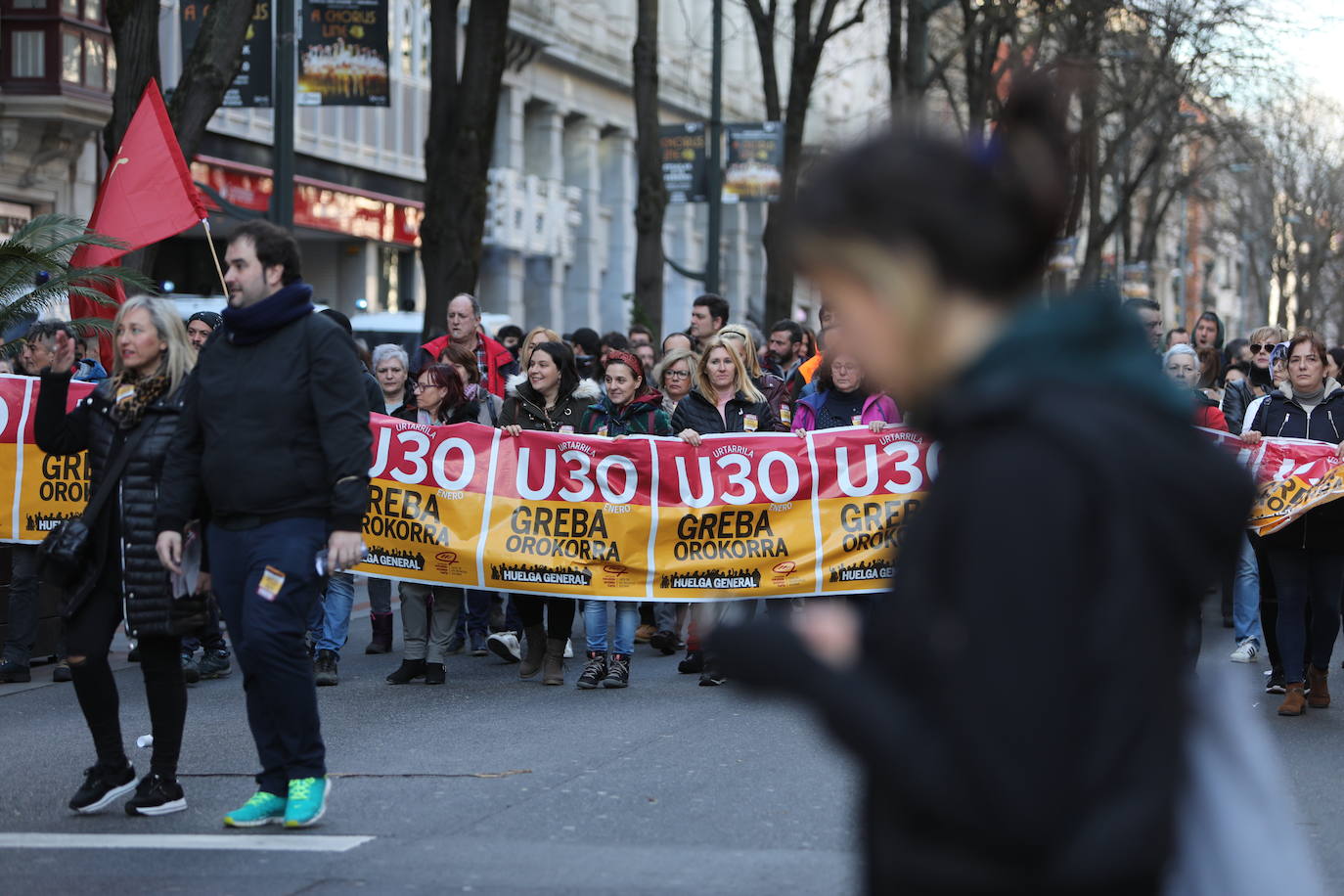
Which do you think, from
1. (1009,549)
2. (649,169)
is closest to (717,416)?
(1009,549)

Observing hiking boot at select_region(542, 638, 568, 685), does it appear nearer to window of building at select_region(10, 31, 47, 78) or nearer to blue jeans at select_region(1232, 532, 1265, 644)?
blue jeans at select_region(1232, 532, 1265, 644)

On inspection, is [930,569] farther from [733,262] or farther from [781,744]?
[733,262]

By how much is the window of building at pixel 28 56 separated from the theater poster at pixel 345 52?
317 inches

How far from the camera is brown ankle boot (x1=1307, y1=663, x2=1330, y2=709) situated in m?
9.72

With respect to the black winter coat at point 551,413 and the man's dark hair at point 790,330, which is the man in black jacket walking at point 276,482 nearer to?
the black winter coat at point 551,413

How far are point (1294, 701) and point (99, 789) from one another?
5.71m

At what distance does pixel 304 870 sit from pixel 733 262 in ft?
183

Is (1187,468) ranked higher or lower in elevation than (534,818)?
higher

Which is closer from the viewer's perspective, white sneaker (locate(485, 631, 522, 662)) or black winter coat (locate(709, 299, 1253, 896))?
black winter coat (locate(709, 299, 1253, 896))

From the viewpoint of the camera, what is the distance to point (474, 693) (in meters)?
10.0

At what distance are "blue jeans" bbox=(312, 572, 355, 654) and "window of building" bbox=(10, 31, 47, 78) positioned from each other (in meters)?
16.8

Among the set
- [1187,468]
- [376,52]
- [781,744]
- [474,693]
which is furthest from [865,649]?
[376,52]

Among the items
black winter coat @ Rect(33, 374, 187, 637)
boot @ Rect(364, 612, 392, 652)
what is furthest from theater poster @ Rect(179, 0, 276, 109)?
black winter coat @ Rect(33, 374, 187, 637)

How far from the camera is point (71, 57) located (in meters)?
25.3
